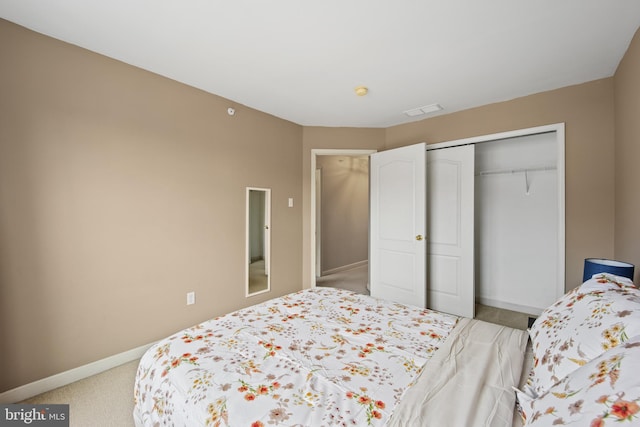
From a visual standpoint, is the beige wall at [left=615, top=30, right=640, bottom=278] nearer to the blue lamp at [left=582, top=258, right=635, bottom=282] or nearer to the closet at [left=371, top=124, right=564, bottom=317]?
the blue lamp at [left=582, top=258, right=635, bottom=282]

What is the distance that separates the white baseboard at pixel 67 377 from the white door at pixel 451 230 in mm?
3119

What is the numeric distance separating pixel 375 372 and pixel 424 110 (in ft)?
9.62

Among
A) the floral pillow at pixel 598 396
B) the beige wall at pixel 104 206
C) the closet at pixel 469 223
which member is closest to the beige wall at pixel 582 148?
the closet at pixel 469 223

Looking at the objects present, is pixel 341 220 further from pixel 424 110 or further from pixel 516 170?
pixel 516 170

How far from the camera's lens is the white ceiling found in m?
1.65

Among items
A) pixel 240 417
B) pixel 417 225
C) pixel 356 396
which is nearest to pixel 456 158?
pixel 417 225

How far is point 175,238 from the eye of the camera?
2.56m

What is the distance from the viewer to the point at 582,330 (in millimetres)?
1010

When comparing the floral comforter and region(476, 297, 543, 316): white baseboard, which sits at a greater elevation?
the floral comforter

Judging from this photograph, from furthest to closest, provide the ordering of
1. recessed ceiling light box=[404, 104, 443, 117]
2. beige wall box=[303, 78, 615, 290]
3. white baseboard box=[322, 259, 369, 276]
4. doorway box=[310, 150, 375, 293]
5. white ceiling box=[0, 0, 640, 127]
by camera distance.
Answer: white baseboard box=[322, 259, 369, 276] < doorway box=[310, 150, 375, 293] < recessed ceiling light box=[404, 104, 443, 117] < beige wall box=[303, 78, 615, 290] < white ceiling box=[0, 0, 640, 127]

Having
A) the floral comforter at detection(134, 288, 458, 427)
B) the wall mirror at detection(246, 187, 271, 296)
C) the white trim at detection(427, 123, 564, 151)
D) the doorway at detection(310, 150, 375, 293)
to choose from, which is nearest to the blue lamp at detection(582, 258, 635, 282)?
the floral comforter at detection(134, 288, 458, 427)

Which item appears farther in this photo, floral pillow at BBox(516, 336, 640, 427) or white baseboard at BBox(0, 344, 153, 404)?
white baseboard at BBox(0, 344, 153, 404)

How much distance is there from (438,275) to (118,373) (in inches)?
128

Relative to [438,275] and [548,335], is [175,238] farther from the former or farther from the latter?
[438,275]
